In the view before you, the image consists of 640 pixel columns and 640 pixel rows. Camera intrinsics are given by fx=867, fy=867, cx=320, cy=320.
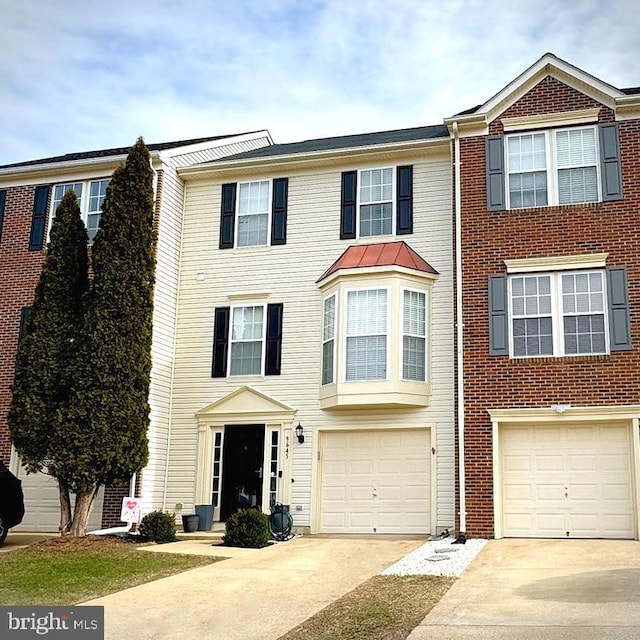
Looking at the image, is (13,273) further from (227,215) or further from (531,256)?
(531,256)

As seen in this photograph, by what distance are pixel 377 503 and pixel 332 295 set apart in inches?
173

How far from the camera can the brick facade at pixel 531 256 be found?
621 inches

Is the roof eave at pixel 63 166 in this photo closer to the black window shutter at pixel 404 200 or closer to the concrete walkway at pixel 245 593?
the black window shutter at pixel 404 200

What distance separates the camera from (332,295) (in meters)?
18.3

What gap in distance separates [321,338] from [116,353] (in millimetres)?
4457

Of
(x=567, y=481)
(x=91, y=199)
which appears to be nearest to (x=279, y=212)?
(x=91, y=199)

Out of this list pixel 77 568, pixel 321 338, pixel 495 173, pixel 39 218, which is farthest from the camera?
pixel 39 218

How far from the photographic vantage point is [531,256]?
54.6 feet

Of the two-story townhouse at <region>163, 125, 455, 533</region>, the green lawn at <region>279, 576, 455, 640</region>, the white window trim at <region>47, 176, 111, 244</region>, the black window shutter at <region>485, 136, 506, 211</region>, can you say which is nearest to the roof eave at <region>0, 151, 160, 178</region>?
the white window trim at <region>47, 176, 111, 244</region>

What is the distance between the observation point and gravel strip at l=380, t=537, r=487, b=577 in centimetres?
1247

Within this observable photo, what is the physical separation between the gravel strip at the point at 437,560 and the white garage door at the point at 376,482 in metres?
1.79

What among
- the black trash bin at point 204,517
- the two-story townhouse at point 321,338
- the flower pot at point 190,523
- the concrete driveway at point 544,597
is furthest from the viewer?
the black trash bin at point 204,517

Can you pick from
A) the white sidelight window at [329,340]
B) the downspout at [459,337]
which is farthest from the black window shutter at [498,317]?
the white sidelight window at [329,340]

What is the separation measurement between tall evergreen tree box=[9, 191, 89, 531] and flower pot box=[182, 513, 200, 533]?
102 inches
